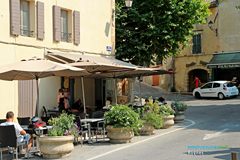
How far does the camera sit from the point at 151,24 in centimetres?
2081

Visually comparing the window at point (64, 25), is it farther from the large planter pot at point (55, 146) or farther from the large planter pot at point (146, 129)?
the large planter pot at point (55, 146)

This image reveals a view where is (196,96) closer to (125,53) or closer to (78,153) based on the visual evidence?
(125,53)

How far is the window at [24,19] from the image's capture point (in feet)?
44.3

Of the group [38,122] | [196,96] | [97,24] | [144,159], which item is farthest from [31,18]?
[196,96]

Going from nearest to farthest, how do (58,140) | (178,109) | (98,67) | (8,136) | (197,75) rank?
(8,136), (58,140), (98,67), (178,109), (197,75)

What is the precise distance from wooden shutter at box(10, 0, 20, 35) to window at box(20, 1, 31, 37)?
0.61m

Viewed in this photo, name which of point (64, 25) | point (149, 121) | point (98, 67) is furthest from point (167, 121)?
point (64, 25)

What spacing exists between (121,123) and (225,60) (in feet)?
75.9

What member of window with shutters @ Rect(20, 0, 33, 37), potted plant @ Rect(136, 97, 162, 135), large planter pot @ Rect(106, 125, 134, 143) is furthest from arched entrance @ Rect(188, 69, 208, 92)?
large planter pot @ Rect(106, 125, 134, 143)

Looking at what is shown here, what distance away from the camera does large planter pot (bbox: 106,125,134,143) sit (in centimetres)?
945

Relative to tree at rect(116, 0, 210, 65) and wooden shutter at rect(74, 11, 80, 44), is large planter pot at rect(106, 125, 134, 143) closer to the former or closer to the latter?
wooden shutter at rect(74, 11, 80, 44)

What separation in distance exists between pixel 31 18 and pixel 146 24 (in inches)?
377

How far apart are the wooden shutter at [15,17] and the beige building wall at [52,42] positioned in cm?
15

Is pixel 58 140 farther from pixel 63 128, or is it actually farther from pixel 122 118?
pixel 122 118
